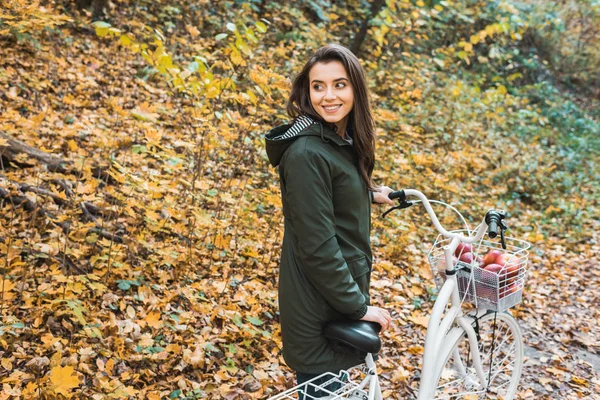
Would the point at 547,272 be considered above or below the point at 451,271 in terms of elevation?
below

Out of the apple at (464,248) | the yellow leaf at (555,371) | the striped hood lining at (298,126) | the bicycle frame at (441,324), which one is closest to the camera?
the striped hood lining at (298,126)

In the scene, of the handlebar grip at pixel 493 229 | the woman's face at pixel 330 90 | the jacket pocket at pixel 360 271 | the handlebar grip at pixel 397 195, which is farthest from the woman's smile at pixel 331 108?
the handlebar grip at pixel 493 229

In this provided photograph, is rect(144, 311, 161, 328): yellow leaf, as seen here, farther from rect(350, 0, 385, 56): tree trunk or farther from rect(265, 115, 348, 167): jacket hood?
rect(350, 0, 385, 56): tree trunk

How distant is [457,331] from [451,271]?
352mm

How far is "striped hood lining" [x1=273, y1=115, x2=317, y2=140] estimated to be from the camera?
2057 millimetres

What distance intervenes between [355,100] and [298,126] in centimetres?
30

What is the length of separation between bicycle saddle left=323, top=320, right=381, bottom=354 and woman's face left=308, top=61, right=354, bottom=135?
807 mm

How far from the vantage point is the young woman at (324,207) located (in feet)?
6.45

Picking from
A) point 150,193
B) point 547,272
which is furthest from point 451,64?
point 150,193

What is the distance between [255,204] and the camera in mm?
5277

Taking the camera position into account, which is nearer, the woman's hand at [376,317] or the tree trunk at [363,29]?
the woman's hand at [376,317]

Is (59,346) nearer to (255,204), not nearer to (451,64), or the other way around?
(255,204)

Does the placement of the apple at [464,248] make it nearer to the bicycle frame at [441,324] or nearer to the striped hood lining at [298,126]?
the bicycle frame at [441,324]

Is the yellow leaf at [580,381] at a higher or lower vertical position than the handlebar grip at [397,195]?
lower
